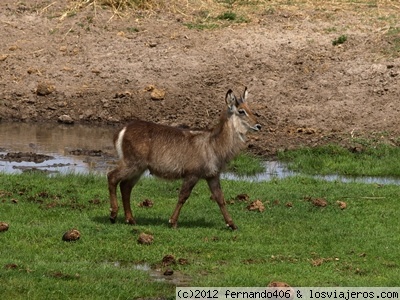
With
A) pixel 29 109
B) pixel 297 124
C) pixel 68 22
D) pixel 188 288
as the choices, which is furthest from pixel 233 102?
pixel 68 22

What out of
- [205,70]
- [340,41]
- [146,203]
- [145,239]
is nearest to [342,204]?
[146,203]

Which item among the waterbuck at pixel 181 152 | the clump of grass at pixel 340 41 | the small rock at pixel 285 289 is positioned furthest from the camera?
the clump of grass at pixel 340 41

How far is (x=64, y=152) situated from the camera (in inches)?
660

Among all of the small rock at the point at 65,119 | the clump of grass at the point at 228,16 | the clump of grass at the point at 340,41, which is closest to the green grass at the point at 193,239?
the small rock at the point at 65,119

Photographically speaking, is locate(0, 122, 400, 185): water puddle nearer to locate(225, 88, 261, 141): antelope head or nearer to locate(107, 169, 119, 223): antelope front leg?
locate(225, 88, 261, 141): antelope head

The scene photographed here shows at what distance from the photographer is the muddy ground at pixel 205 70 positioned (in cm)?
1827

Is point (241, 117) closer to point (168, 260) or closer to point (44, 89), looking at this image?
point (168, 260)

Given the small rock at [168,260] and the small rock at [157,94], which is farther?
Answer: the small rock at [157,94]

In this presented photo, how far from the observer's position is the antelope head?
11.8 metres

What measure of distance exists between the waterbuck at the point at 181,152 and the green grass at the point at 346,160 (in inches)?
160

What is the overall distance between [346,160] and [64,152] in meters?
4.32

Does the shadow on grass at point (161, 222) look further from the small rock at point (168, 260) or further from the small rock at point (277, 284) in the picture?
the small rock at point (277, 284)

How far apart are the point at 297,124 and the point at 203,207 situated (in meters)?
5.65

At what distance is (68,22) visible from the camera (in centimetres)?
2162
